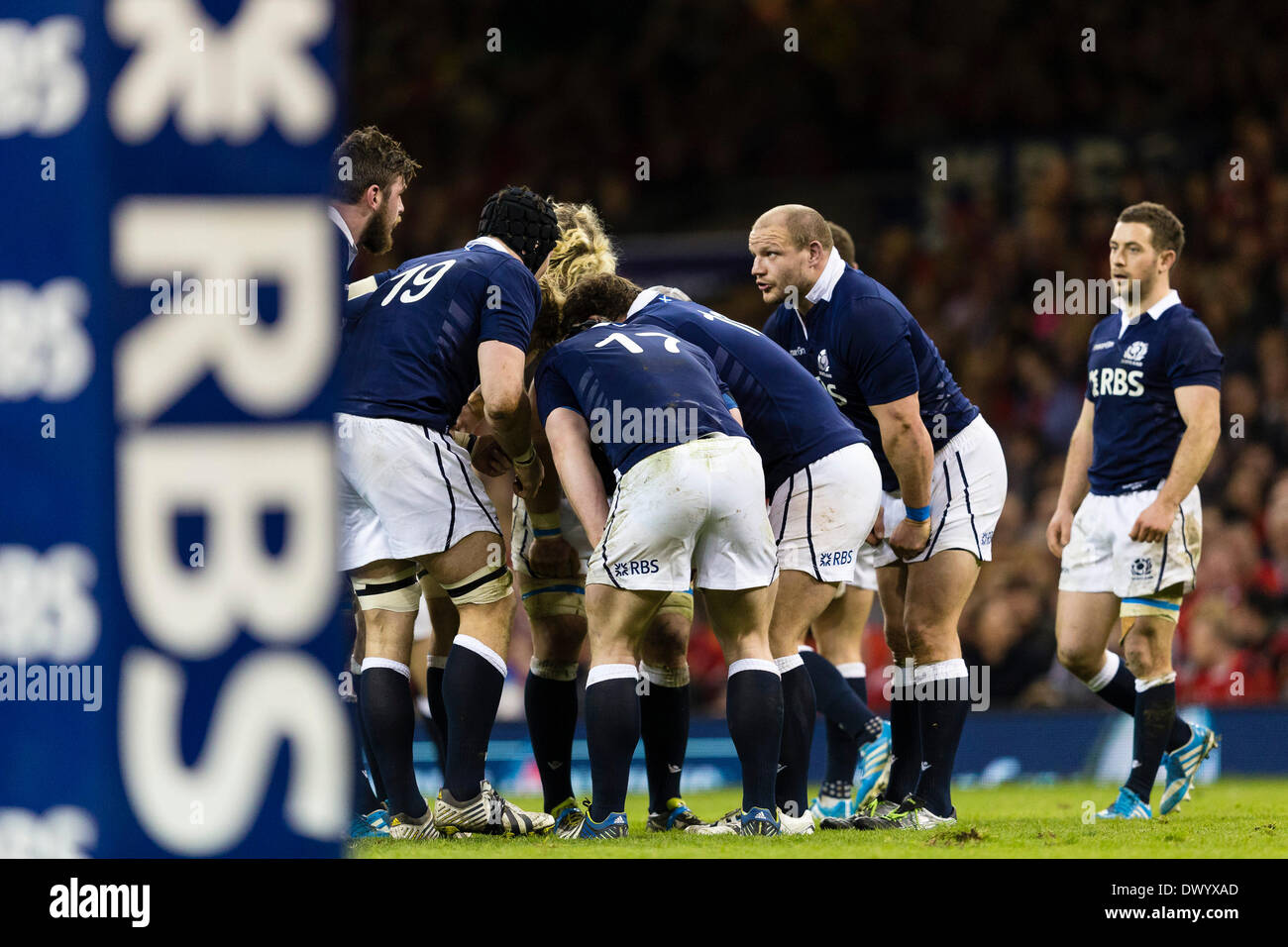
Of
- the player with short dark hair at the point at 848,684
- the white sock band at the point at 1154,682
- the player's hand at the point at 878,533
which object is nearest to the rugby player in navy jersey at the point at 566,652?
the player with short dark hair at the point at 848,684

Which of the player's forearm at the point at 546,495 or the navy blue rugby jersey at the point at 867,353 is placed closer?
the player's forearm at the point at 546,495

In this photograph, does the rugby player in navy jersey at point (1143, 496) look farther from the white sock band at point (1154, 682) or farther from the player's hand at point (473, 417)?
the player's hand at point (473, 417)

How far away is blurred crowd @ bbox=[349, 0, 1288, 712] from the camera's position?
10.8 metres

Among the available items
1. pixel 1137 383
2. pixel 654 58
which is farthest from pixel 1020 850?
pixel 654 58

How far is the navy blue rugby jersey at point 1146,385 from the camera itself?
246 inches

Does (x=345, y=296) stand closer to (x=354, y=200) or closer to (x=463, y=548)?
(x=354, y=200)

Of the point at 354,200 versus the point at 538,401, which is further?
the point at 354,200

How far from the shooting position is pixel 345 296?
18.5 ft

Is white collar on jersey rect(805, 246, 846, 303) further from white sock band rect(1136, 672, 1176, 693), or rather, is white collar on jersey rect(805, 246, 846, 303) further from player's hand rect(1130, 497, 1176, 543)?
white sock band rect(1136, 672, 1176, 693)

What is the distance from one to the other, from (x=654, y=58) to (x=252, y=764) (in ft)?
52.7

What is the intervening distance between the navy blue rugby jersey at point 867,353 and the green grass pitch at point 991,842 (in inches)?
57.3

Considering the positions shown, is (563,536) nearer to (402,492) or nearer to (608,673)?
(402,492)

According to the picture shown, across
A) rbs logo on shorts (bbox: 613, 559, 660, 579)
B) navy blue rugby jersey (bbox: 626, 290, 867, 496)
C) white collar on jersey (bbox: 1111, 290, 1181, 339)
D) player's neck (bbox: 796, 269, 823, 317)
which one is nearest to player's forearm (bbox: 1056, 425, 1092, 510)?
white collar on jersey (bbox: 1111, 290, 1181, 339)

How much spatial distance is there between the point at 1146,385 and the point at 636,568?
2599 millimetres
